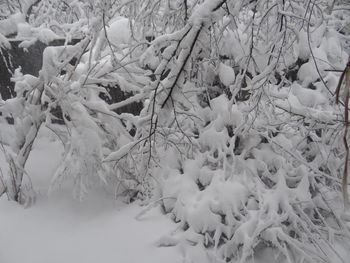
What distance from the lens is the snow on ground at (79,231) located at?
2730 mm

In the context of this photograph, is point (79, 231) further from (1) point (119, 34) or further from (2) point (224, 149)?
(1) point (119, 34)

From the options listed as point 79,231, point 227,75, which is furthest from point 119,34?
point 79,231

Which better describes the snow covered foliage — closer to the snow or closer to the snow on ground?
the snow on ground

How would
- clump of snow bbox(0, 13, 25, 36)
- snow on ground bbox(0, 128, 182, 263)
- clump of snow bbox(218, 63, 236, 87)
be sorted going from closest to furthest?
snow on ground bbox(0, 128, 182, 263) → clump of snow bbox(218, 63, 236, 87) → clump of snow bbox(0, 13, 25, 36)

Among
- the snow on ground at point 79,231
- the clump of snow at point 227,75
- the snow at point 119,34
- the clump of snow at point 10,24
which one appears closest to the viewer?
the snow on ground at point 79,231

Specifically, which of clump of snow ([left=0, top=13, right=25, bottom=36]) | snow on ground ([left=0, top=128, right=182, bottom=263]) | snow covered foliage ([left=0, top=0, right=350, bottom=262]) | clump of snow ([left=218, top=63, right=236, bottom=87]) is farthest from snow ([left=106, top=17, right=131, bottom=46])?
snow on ground ([left=0, top=128, right=182, bottom=263])

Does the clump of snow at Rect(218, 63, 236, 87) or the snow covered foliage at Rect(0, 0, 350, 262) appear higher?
the clump of snow at Rect(218, 63, 236, 87)

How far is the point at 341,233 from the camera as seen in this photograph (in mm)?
2812

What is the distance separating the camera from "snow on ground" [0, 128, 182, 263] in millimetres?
2730

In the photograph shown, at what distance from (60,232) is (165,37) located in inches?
84.5

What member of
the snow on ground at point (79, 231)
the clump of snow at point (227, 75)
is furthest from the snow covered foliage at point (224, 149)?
the snow on ground at point (79, 231)

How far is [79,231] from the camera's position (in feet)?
9.79

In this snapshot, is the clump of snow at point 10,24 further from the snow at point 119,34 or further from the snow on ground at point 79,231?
the snow on ground at point 79,231

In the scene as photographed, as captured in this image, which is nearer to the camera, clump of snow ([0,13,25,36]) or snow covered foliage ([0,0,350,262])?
snow covered foliage ([0,0,350,262])
